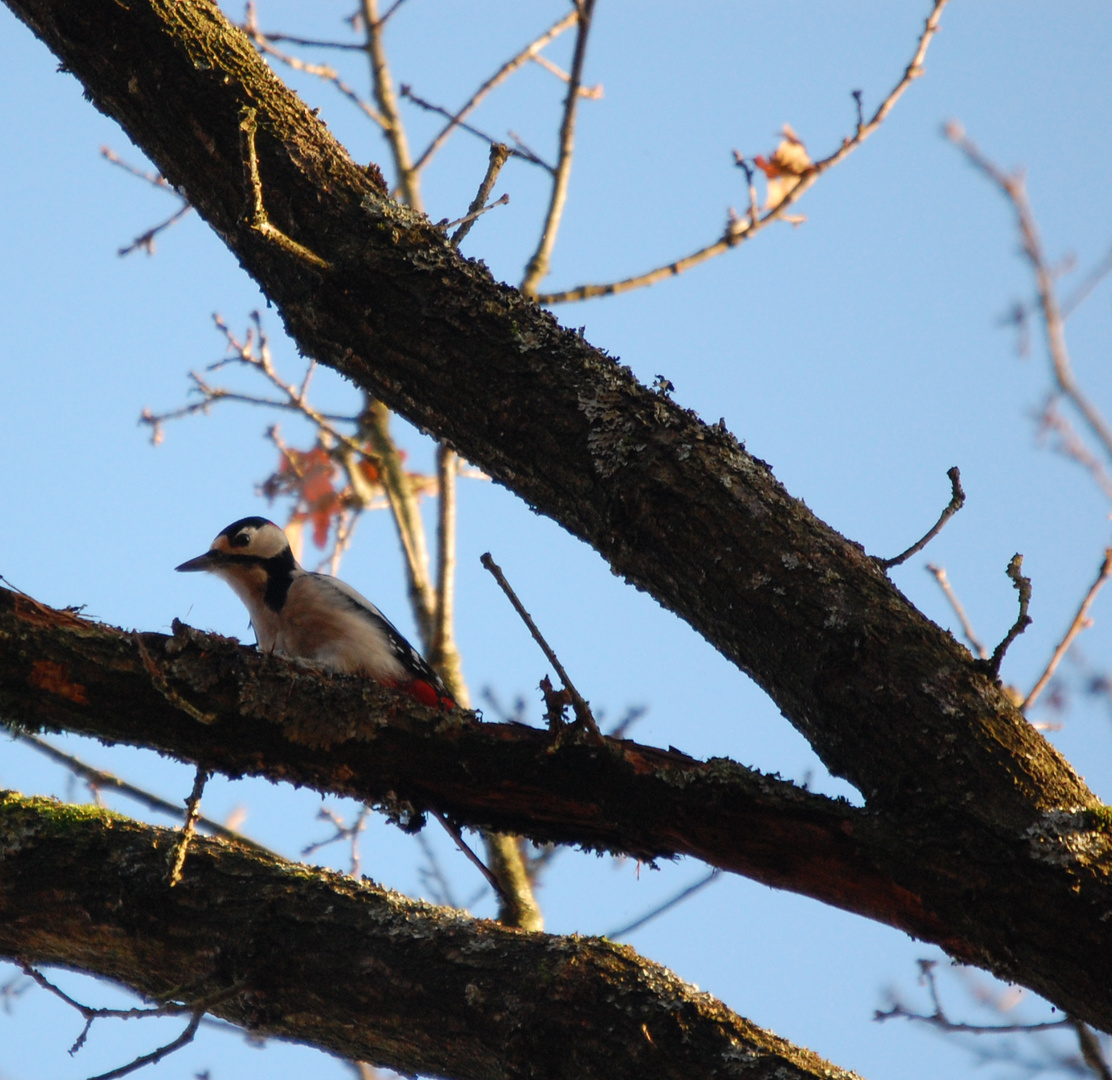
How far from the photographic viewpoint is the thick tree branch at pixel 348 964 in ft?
9.01

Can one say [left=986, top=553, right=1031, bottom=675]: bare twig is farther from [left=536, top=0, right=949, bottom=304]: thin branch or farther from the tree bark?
[left=536, top=0, right=949, bottom=304]: thin branch

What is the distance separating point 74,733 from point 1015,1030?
2.88 meters

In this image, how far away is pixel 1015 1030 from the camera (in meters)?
3.66

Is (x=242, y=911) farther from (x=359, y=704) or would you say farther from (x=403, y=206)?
(x=403, y=206)

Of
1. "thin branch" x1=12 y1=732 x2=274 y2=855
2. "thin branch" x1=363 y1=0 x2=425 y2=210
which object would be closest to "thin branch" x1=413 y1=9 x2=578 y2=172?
"thin branch" x1=363 y1=0 x2=425 y2=210

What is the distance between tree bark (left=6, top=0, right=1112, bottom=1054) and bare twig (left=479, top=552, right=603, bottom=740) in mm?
242

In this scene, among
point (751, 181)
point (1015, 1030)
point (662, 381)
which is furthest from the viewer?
point (751, 181)

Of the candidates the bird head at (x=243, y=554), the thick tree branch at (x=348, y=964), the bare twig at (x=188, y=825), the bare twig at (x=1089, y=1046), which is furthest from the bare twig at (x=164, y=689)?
the bird head at (x=243, y=554)

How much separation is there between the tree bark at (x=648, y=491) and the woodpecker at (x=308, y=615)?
1595 mm

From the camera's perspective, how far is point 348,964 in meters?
2.99

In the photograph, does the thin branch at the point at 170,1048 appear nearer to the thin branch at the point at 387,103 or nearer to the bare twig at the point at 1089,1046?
the bare twig at the point at 1089,1046

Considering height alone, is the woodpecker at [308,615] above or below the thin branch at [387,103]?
below

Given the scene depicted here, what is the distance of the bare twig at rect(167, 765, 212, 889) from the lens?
2.90 meters

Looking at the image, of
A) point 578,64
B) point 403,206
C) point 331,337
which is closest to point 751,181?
point 578,64
